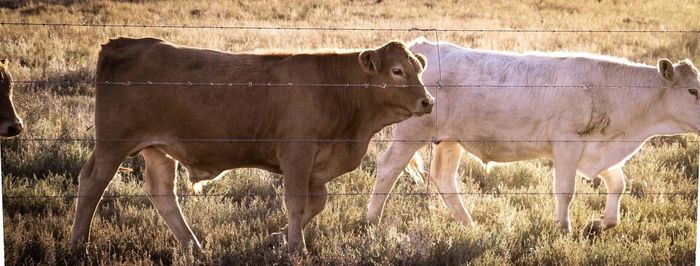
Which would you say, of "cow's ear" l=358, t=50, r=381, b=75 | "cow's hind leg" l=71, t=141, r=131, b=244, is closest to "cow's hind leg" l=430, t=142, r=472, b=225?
"cow's ear" l=358, t=50, r=381, b=75

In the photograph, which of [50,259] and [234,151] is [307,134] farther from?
[50,259]

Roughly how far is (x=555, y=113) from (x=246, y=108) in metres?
2.84

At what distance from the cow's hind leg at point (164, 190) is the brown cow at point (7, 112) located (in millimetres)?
967

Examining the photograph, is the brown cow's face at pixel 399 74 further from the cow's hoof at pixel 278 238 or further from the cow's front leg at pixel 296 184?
the cow's hoof at pixel 278 238

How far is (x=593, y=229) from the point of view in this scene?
7.93 metres

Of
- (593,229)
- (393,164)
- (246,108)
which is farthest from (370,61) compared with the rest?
(593,229)

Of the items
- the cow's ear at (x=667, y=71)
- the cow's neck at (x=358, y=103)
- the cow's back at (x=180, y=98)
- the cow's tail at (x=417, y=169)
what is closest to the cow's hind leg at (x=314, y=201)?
the cow's neck at (x=358, y=103)

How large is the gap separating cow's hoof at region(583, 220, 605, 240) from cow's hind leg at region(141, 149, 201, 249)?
10.8ft

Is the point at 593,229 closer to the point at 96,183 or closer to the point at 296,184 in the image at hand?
the point at 296,184

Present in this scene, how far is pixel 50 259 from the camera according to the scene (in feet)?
20.8

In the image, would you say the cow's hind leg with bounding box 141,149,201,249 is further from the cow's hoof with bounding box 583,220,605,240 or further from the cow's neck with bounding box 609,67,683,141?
the cow's neck with bounding box 609,67,683,141

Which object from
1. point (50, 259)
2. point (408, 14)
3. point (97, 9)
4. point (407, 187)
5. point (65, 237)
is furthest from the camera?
point (408, 14)

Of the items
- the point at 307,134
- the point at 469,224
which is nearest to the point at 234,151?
the point at 307,134

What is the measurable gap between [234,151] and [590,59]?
339cm
